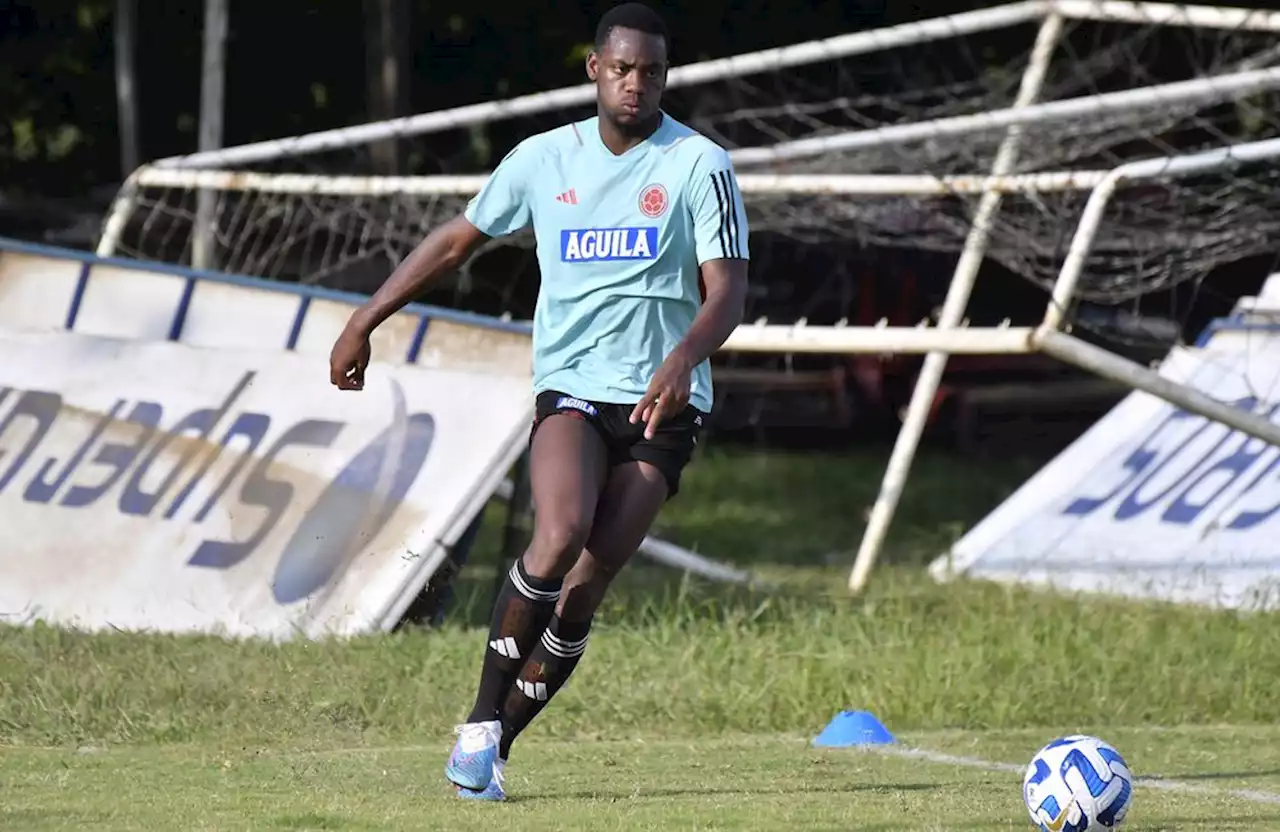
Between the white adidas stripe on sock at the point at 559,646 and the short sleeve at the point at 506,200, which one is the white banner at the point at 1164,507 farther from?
the short sleeve at the point at 506,200

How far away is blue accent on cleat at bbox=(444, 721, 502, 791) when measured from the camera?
5703 mm

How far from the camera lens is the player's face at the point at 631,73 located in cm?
572

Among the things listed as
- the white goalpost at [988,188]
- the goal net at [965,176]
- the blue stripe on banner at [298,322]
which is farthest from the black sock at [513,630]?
the blue stripe on banner at [298,322]

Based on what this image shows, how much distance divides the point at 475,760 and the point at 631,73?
5.76ft

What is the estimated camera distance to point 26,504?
9516mm

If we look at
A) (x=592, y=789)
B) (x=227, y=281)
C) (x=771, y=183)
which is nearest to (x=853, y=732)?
(x=592, y=789)

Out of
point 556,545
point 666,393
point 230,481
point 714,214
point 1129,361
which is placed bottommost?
point 230,481

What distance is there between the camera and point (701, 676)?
8.30 meters

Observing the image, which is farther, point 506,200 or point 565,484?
point 506,200

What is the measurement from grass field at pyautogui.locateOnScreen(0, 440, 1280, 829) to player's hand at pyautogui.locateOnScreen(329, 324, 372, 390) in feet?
3.55

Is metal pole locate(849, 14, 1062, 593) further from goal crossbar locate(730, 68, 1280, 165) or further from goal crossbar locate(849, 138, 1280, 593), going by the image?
goal crossbar locate(849, 138, 1280, 593)

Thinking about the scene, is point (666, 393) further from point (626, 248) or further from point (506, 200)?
point (506, 200)

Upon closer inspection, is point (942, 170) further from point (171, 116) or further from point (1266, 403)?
point (171, 116)

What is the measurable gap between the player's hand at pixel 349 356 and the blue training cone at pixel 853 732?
225 centimetres
